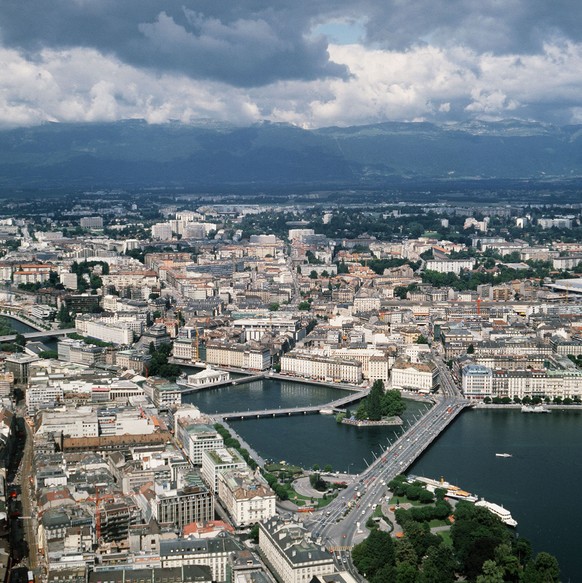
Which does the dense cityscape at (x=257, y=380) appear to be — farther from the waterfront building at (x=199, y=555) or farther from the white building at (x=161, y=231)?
the white building at (x=161, y=231)

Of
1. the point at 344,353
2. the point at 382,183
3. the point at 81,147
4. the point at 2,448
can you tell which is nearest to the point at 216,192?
the point at 382,183

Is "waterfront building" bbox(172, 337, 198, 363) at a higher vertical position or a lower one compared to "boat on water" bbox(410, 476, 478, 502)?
higher

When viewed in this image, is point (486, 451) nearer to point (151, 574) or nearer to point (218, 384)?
point (218, 384)

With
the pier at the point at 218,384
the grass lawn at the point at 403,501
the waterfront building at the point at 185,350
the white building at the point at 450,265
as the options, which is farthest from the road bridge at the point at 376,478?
the white building at the point at 450,265

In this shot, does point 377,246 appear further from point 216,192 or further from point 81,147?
point 81,147

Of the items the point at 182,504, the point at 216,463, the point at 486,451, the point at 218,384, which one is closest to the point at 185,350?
the point at 218,384

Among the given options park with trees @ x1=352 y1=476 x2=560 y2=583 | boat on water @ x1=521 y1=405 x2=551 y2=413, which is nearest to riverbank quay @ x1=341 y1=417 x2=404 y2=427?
boat on water @ x1=521 y1=405 x2=551 y2=413

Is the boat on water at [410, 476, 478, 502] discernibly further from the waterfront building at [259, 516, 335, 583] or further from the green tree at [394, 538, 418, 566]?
the waterfront building at [259, 516, 335, 583]

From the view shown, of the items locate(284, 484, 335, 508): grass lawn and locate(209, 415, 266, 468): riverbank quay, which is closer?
locate(284, 484, 335, 508): grass lawn
